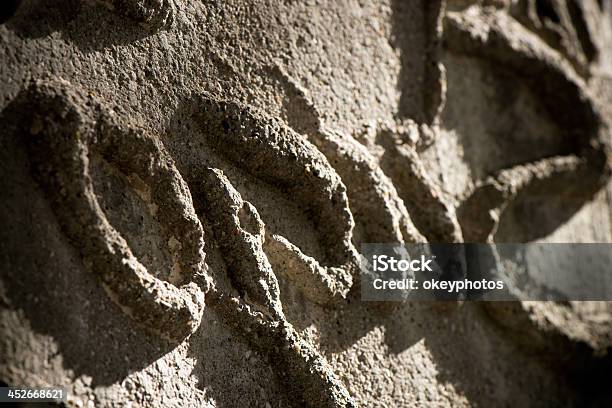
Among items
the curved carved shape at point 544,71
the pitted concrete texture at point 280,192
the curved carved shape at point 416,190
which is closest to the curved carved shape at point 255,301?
the pitted concrete texture at point 280,192

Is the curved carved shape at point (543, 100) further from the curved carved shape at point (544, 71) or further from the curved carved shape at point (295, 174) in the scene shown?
the curved carved shape at point (295, 174)

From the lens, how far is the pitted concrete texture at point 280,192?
870 mm

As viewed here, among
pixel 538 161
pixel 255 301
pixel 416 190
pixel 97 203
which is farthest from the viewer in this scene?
pixel 538 161

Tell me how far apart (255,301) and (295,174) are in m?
0.16

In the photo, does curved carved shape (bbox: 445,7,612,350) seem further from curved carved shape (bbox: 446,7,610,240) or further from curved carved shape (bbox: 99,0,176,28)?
curved carved shape (bbox: 99,0,176,28)

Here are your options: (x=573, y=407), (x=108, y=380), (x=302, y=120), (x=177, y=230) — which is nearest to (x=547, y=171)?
(x=573, y=407)

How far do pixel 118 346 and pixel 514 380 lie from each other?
0.66m

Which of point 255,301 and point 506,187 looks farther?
point 506,187

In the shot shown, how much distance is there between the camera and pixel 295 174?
1.08m

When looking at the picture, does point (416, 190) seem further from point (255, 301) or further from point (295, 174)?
point (255, 301)

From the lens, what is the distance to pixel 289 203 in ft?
3.63

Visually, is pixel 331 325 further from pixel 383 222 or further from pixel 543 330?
pixel 543 330

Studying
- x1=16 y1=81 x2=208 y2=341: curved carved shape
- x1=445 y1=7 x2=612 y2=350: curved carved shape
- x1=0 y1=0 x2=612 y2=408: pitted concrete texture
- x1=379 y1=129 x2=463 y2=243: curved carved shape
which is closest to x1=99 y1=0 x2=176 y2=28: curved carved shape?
x1=0 y1=0 x2=612 y2=408: pitted concrete texture

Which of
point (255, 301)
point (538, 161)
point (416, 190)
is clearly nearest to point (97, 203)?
point (255, 301)
